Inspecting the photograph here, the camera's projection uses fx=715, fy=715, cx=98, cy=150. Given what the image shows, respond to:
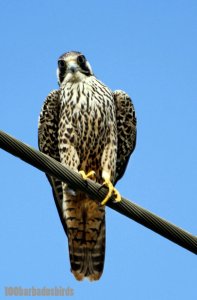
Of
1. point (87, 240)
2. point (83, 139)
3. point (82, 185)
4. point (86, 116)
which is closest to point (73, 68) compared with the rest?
point (86, 116)

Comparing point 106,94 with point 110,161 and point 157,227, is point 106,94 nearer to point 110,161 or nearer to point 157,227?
point 110,161

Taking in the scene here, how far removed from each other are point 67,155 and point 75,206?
0.65 meters

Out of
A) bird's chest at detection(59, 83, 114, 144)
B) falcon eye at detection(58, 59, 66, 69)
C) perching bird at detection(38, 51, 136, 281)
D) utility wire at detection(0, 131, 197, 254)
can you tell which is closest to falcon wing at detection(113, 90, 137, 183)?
perching bird at detection(38, 51, 136, 281)

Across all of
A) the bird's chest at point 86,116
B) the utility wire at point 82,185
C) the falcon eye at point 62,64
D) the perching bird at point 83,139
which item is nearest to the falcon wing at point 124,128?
the perching bird at point 83,139

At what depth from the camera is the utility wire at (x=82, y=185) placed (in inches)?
204

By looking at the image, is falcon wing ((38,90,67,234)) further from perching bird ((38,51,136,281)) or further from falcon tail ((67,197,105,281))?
falcon tail ((67,197,105,281))

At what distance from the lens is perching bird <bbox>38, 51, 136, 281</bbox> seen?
830 centimetres

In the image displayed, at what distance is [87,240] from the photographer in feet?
28.0

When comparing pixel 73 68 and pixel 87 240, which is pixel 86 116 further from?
pixel 87 240

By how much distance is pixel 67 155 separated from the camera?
831 centimetres

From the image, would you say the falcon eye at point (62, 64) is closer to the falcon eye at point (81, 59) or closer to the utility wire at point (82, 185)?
the falcon eye at point (81, 59)

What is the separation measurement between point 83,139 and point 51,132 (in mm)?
638

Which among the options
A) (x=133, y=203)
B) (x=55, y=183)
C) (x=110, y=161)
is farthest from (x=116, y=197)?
(x=55, y=183)

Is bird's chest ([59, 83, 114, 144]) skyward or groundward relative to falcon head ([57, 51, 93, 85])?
groundward
